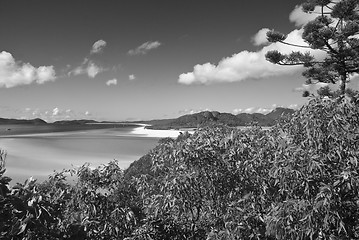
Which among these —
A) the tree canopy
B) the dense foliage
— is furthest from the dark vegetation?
the tree canopy

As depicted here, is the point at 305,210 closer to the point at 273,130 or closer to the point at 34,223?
the point at 273,130

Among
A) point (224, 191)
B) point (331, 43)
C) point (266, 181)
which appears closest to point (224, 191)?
point (224, 191)

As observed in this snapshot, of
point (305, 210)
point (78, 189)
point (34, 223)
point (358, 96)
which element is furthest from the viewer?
point (78, 189)

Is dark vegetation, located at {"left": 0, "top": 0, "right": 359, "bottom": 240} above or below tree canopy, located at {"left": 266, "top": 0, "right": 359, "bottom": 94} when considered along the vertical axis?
below

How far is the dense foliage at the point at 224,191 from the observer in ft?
10.4

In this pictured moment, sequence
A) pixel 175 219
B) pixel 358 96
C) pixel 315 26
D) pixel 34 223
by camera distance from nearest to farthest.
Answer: pixel 34 223 < pixel 358 96 < pixel 175 219 < pixel 315 26

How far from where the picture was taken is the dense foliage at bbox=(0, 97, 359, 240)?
3158mm

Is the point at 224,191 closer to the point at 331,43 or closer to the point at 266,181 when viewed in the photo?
the point at 266,181

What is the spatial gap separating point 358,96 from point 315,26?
1363 centimetres

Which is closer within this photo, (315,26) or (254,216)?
(254,216)

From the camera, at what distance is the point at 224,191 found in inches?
187

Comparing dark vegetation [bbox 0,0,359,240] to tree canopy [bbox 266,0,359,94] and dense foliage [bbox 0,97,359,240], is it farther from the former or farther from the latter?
tree canopy [bbox 266,0,359,94]

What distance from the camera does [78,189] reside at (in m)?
4.61

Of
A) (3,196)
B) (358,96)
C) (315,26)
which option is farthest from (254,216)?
(315,26)
